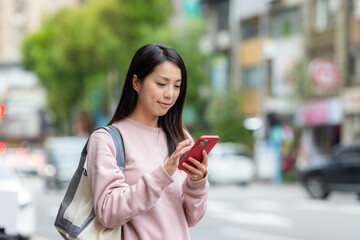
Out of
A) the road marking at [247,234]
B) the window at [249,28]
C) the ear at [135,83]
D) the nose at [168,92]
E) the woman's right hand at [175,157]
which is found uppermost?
the ear at [135,83]

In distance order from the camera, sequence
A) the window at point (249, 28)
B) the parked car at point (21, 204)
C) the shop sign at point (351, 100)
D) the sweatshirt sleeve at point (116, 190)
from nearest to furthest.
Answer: the sweatshirt sleeve at point (116, 190) → the parked car at point (21, 204) → the shop sign at point (351, 100) → the window at point (249, 28)

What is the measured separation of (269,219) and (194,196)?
13.7m

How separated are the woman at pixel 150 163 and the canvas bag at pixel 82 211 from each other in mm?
39

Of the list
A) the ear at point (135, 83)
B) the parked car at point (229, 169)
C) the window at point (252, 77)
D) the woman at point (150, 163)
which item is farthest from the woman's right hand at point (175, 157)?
the window at point (252, 77)

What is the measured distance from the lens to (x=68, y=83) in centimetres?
6091

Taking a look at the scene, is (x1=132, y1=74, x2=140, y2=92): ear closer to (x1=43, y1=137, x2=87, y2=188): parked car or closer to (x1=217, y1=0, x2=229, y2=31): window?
(x1=43, y1=137, x2=87, y2=188): parked car

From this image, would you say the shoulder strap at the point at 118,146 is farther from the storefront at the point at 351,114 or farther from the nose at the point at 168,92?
the storefront at the point at 351,114

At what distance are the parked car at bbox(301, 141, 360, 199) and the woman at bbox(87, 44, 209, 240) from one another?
18098 millimetres

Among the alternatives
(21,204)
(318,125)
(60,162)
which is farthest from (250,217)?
(318,125)

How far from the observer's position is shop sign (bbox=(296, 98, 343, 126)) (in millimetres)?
35625

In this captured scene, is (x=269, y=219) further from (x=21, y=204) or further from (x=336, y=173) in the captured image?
(x=21, y=204)

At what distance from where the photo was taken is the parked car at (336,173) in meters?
21.3

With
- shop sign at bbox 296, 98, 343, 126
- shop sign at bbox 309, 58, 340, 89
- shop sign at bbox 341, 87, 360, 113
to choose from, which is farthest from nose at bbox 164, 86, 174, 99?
shop sign at bbox 296, 98, 343, 126

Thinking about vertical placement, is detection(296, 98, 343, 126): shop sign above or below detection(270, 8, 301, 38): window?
below
